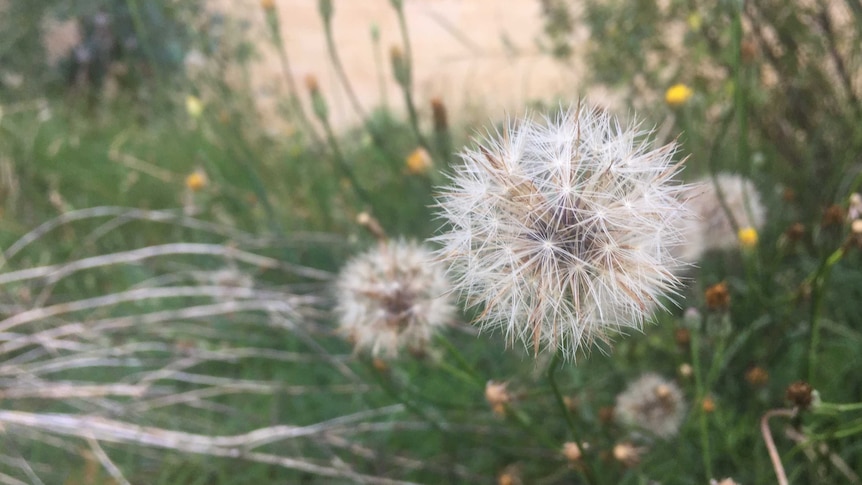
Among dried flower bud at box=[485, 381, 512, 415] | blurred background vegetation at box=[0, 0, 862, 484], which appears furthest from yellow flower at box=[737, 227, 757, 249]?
dried flower bud at box=[485, 381, 512, 415]

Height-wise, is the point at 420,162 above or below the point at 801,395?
above

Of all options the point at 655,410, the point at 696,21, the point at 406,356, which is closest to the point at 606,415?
the point at 655,410

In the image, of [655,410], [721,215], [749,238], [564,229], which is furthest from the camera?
[721,215]

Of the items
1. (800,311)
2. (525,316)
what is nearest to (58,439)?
(525,316)

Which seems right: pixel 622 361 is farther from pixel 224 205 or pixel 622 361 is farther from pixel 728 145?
pixel 224 205

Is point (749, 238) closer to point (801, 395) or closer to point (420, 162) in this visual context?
point (801, 395)

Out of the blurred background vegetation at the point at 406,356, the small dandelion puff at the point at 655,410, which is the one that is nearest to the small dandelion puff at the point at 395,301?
the blurred background vegetation at the point at 406,356
